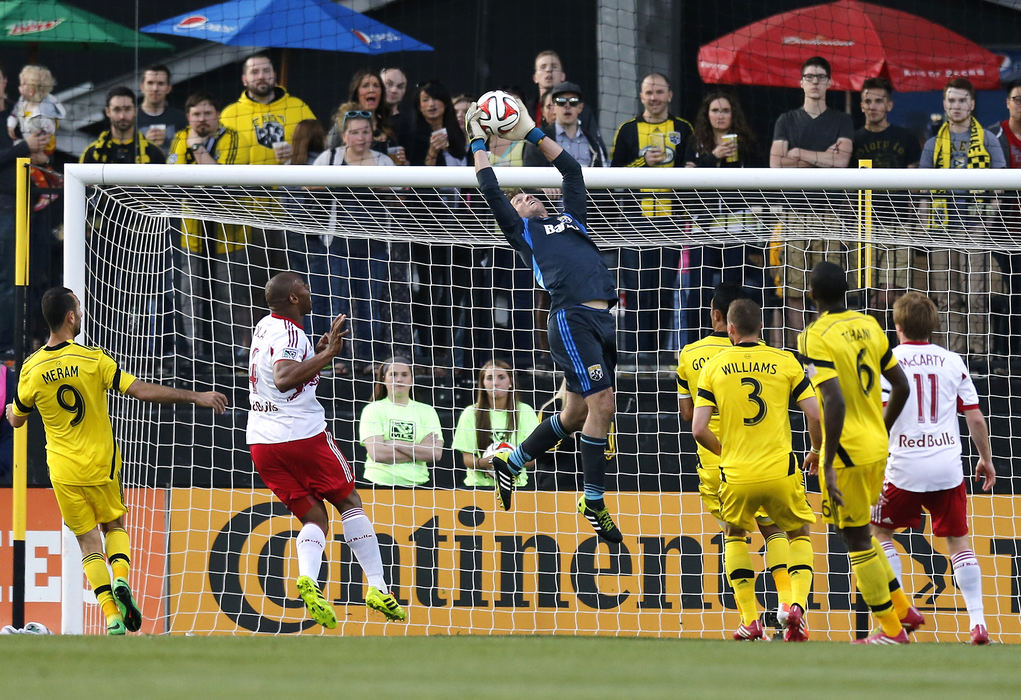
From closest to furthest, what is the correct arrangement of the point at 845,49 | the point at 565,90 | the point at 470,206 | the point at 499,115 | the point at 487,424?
the point at 499,115
the point at 487,424
the point at 470,206
the point at 565,90
the point at 845,49

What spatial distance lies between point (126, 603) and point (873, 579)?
450 cm

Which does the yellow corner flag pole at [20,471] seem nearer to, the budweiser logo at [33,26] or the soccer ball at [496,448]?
the soccer ball at [496,448]

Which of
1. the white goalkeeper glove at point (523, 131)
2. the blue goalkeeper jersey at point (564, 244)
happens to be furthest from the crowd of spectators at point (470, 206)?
the white goalkeeper glove at point (523, 131)

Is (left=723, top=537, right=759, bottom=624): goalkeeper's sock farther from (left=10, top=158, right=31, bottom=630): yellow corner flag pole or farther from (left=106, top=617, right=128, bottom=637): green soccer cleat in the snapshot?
(left=10, top=158, right=31, bottom=630): yellow corner flag pole

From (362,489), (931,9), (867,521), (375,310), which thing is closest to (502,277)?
(375,310)

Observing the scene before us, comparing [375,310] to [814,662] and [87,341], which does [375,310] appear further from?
[814,662]

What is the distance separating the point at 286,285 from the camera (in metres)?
8.58

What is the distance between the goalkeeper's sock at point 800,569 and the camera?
8.55 metres

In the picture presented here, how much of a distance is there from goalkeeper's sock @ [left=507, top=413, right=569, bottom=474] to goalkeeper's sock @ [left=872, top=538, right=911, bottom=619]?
2.04 m

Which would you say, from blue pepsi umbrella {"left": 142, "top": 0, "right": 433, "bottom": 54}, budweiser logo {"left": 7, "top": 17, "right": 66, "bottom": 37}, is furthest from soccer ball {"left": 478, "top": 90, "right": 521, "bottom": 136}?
budweiser logo {"left": 7, "top": 17, "right": 66, "bottom": 37}

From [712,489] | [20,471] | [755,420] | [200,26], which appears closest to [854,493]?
[755,420]

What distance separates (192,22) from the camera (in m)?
12.9

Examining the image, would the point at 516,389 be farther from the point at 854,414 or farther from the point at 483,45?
the point at 483,45

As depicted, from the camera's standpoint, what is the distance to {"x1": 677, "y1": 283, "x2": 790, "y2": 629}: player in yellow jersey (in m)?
8.80
